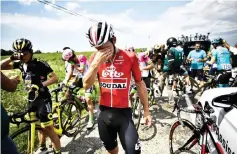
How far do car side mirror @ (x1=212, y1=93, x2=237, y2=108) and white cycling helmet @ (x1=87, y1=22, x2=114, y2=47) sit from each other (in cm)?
172

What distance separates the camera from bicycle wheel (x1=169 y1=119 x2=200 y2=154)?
12.2ft

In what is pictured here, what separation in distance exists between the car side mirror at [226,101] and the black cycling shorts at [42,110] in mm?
3074

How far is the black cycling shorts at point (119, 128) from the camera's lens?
2.89 m

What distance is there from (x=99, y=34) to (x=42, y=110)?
2222 mm

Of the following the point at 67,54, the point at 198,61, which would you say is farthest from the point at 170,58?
the point at 67,54

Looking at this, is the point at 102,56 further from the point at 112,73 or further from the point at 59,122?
the point at 59,122

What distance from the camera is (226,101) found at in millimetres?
2887

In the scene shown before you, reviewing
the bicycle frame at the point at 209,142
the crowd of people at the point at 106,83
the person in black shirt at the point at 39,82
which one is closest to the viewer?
the crowd of people at the point at 106,83

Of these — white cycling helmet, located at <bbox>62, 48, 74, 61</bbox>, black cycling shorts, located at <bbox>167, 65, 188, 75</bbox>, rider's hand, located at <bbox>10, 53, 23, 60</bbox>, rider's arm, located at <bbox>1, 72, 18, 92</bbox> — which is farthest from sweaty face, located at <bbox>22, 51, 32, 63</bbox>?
black cycling shorts, located at <bbox>167, 65, 188, 75</bbox>

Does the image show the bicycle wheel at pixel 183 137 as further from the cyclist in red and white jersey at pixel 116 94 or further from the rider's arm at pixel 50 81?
the rider's arm at pixel 50 81

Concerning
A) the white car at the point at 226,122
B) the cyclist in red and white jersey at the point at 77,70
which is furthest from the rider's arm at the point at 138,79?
the cyclist in red and white jersey at the point at 77,70

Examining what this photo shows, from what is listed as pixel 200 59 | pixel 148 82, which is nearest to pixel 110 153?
pixel 148 82

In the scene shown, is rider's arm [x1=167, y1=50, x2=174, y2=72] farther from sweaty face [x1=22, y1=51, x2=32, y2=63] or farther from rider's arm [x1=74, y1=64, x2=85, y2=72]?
sweaty face [x1=22, y1=51, x2=32, y2=63]

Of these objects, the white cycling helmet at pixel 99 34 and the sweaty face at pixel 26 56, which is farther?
the sweaty face at pixel 26 56
